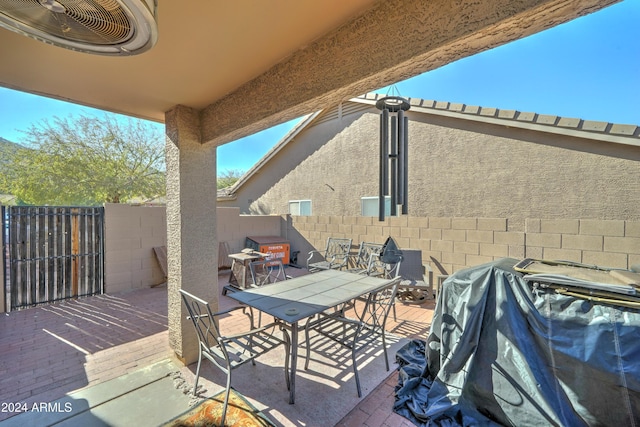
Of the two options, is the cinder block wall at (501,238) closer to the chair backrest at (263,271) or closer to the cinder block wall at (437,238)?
the cinder block wall at (437,238)

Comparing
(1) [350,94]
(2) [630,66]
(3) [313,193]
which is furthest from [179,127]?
(2) [630,66]

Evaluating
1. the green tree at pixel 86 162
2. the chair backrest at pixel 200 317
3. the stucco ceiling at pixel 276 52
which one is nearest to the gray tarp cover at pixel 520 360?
the chair backrest at pixel 200 317

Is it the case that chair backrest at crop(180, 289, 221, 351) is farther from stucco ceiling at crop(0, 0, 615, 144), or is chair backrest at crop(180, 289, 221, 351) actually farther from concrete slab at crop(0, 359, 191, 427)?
stucco ceiling at crop(0, 0, 615, 144)

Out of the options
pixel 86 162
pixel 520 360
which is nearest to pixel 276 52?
pixel 520 360

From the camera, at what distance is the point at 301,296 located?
2.72 metres

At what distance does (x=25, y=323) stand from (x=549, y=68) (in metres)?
9.23

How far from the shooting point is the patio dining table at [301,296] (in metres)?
2.26

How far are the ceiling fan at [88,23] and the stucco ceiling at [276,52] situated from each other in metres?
0.32

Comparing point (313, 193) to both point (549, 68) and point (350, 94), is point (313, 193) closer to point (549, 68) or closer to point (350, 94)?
point (549, 68)

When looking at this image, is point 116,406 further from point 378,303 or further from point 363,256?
point 363,256

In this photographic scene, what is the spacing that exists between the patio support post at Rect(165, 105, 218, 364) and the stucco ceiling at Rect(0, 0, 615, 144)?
412 mm

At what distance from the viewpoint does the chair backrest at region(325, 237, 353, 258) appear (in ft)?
21.1

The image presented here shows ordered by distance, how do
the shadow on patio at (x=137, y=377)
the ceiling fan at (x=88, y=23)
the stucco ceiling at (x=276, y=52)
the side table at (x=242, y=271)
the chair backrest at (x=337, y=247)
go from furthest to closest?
the chair backrest at (x=337, y=247) < the side table at (x=242, y=271) < the shadow on patio at (x=137, y=377) < the stucco ceiling at (x=276, y=52) < the ceiling fan at (x=88, y=23)

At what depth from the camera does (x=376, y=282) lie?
A: 318cm
